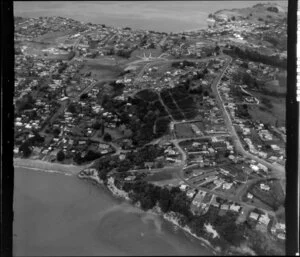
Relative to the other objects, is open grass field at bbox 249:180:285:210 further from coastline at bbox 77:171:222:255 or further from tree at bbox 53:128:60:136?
tree at bbox 53:128:60:136

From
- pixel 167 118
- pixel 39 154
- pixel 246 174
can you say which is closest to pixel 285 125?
pixel 246 174

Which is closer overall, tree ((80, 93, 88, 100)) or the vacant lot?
tree ((80, 93, 88, 100))

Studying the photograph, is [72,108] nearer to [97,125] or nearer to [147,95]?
[97,125]

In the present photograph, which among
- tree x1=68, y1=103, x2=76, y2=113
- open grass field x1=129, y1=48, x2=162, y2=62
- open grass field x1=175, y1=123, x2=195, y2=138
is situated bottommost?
open grass field x1=175, y1=123, x2=195, y2=138

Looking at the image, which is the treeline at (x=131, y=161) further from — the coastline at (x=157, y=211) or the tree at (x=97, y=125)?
the tree at (x=97, y=125)

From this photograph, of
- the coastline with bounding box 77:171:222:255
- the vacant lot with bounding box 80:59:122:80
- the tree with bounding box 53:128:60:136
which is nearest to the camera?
the coastline with bounding box 77:171:222:255

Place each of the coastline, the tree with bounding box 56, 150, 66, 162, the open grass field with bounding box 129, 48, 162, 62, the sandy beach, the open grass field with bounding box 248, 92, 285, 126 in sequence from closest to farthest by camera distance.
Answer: the coastline < the open grass field with bounding box 248, 92, 285, 126 < the sandy beach < the tree with bounding box 56, 150, 66, 162 < the open grass field with bounding box 129, 48, 162, 62

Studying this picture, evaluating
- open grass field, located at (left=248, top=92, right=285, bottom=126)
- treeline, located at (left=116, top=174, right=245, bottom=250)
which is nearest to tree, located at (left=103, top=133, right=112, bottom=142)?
treeline, located at (left=116, top=174, right=245, bottom=250)

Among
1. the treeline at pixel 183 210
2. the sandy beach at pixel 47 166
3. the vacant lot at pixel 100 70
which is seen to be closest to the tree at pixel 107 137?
the sandy beach at pixel 47 166
